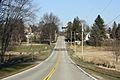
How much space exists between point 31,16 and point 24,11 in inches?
58.6

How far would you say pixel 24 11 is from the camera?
4959cm

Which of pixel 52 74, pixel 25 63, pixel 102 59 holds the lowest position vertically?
pixel 52 74

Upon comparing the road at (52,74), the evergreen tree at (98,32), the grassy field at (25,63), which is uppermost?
the evergreen tree at (98,32)

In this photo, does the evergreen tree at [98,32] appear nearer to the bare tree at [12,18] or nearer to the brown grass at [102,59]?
the brown grass at [102,59]

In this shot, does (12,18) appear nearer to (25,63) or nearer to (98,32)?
(25,63)

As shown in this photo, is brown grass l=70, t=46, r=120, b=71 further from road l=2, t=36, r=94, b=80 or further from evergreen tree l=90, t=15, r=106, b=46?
evergreen tree l=90, t=15, r=106, b=46

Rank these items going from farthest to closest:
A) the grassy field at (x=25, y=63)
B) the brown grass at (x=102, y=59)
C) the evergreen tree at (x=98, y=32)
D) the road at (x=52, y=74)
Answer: the evergreen tree at (x=98, y=32), the brown grass at (x=102, y=59), the grassy field at (x=25, y=63), the road at (x=52, y=74)

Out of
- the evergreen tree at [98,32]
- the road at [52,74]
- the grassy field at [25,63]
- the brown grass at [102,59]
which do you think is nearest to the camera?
the road at [52,74]

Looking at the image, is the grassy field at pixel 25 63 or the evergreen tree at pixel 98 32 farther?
the evergreen tree at pixel 98 32

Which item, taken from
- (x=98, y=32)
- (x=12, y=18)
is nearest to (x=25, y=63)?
(x=12, y=18)

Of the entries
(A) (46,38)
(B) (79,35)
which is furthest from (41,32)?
(B) (79,35)

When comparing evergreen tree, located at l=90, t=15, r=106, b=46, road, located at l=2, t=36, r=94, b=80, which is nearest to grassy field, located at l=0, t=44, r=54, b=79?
road, located at l=2, t=36, r=94, b=80

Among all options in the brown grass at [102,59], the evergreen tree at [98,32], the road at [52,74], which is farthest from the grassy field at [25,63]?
the evergreen tree at [98,32]

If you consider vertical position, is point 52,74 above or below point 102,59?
below
